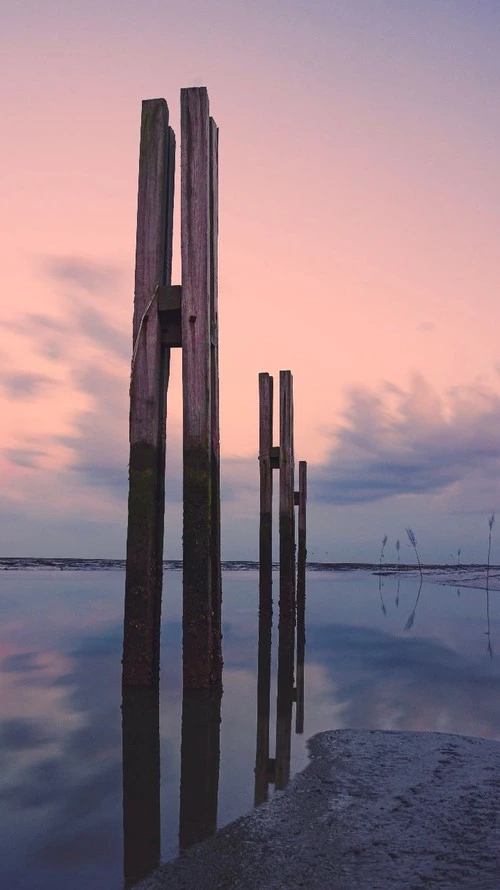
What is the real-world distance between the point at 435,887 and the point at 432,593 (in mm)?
22685

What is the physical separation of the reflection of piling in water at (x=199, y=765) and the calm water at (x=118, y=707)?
54 mm

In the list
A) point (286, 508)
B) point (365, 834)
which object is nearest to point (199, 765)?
point (365, 834)

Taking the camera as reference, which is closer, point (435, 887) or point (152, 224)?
point (435, 887)

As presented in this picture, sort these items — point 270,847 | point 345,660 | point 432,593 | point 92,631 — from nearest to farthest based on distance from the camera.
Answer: point 270,847 < point 345,660 < point 92,631 < point 432,593

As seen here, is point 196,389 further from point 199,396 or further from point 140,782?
point 140,782

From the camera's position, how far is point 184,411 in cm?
511

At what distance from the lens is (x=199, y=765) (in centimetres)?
394

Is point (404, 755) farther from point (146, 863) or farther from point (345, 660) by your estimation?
point (345, 660)

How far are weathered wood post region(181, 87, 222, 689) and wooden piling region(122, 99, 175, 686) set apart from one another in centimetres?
25

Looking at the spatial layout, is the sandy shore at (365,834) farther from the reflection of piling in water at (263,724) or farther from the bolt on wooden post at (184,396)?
the bolt on wooden post at (184,396)

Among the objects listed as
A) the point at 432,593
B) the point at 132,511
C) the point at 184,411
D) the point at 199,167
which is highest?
the point at 199,167

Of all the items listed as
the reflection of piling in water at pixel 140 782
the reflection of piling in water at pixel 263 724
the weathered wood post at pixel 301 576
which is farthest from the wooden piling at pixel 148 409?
the weathered wood post at pixel 301 576

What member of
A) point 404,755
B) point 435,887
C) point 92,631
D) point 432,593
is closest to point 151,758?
point 404,755

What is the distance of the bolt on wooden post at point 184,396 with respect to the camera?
4.95 metres
